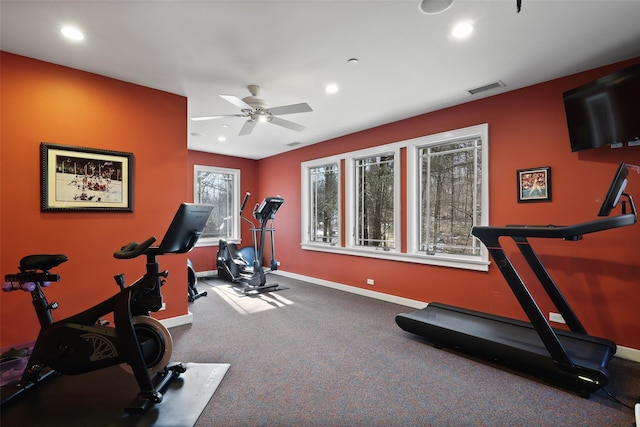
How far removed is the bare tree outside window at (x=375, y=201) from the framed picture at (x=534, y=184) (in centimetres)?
174

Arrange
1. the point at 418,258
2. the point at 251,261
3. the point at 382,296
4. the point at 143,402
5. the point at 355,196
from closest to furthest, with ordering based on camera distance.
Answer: the point at 143,402
the point at 418,258
the point at 382,296
the point at 355,196
the point at 251,261

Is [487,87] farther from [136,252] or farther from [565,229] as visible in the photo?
[136,252]

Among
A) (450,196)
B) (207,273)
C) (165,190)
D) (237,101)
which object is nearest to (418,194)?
(450,196)

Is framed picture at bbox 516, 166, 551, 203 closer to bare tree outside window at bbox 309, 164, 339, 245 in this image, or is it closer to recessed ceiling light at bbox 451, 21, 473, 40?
recessed ceiling light at bbox 451, 21, 473, 40

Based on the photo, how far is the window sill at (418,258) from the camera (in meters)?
3.68

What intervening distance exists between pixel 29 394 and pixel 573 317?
4511 mm

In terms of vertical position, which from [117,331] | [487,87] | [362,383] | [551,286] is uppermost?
[487,87]

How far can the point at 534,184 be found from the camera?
3.26 meters

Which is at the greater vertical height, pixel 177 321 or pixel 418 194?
pixel 418 194

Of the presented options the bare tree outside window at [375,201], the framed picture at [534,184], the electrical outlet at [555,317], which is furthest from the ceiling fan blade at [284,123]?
the electrical outlet at [555,317]

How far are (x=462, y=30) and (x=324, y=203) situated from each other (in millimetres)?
3962

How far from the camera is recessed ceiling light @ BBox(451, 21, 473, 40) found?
229 cm

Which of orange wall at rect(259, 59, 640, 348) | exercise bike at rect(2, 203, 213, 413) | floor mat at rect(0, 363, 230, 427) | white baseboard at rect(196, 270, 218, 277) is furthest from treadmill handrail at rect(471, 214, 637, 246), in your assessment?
white baseboard at rect(196, 270, 218, 277)

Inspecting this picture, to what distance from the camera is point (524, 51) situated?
2629 millimetres
